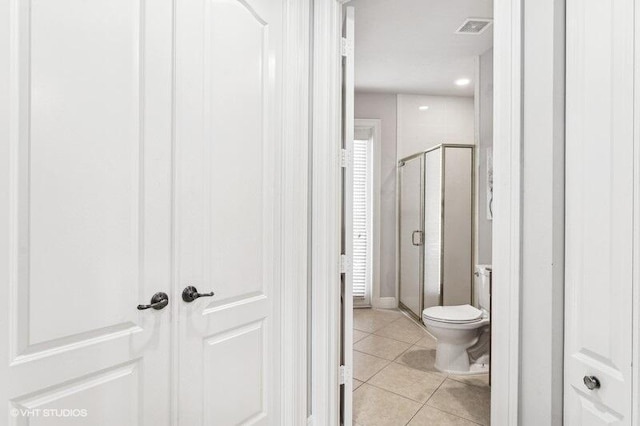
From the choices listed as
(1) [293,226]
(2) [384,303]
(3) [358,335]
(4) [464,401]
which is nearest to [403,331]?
(3) [358,335]

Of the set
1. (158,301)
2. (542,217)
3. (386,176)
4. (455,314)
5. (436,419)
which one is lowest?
(436,419)

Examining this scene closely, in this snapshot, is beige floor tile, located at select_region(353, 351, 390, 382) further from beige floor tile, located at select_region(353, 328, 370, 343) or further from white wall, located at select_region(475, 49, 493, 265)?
white wall, located at select_region(475, 49, 493, 265)

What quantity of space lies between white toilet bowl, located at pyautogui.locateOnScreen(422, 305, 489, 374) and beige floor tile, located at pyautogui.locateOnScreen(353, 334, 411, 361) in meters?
0.42

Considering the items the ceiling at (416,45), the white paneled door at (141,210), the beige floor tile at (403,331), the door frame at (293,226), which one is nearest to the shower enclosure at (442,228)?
the beige floor tile at (403,331)

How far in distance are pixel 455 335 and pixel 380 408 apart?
0.87 meters

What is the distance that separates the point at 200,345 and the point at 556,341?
4.03 feet

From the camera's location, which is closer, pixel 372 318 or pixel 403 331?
pixel 403 331

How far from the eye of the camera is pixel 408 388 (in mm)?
2533

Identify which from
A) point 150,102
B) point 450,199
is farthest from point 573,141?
point 450,199

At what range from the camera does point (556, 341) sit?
1.04 meters

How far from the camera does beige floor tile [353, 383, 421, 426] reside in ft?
6.99

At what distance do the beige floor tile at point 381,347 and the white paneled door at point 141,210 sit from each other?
1.62 meters

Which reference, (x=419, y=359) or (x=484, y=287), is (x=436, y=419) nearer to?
(x=419, y=359)

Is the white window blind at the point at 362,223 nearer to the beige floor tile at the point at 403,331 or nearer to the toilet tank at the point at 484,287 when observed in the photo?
the beige floor tile at the point at 403,331
